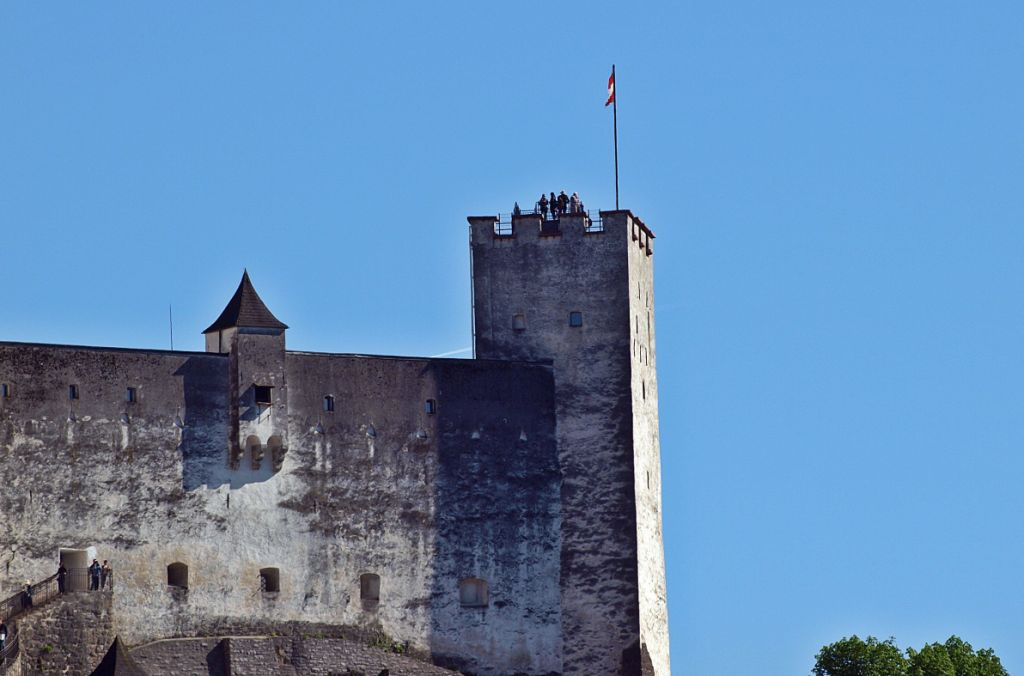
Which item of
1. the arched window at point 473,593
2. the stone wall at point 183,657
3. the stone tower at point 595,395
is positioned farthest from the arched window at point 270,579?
the stone tower at point 595,395

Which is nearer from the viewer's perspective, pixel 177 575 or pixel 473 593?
pixel 177 575

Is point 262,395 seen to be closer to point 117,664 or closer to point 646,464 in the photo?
point 117,664

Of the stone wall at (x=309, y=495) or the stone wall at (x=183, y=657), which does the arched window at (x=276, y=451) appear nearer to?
the stone wall at (x=309, y=495)

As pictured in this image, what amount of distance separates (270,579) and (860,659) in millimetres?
19063

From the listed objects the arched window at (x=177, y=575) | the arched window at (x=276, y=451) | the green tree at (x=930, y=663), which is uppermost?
the arched window at (x=276, y=451)

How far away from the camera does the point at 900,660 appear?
85.1 m

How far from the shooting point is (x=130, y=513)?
75750 millimetres

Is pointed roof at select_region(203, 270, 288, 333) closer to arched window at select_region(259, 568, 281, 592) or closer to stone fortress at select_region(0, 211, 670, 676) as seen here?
stone fortress at select_region(0, 211, 670, 676)

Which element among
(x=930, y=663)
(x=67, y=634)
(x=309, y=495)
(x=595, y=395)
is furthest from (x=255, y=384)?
(x=930, y=663)

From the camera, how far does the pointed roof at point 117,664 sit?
2876 inches

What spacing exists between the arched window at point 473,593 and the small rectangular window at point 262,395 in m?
7.64

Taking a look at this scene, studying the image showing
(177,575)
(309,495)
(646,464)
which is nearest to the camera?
(177,575)

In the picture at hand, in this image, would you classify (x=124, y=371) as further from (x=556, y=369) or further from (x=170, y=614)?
(x=556, y=369)

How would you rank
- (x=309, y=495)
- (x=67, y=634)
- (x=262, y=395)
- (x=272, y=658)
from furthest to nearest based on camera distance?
(x=309, y=495)
(x=262, y=395)
(x=272, y=658)
(x=67, y=634)
